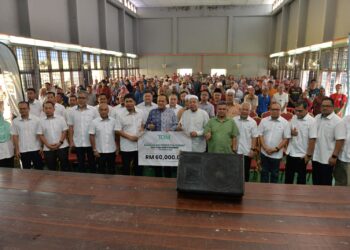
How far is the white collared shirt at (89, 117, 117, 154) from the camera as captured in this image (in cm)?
446

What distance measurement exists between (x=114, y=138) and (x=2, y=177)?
1.69 metres

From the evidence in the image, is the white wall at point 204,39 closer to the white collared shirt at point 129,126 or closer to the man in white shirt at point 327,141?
the white collared shirt at point 129,126

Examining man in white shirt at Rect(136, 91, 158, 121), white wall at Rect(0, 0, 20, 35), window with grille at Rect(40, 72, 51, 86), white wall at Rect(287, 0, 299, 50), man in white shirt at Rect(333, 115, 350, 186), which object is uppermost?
white wall at Rect(287, 0, 299, 50)

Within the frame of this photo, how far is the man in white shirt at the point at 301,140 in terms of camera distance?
160 inches

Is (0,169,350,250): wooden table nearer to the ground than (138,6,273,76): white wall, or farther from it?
nearer to the ground

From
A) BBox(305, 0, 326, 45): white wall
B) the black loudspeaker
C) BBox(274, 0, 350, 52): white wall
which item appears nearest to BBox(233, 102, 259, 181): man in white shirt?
the black loudspeaker

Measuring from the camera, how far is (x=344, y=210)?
2.49 metres

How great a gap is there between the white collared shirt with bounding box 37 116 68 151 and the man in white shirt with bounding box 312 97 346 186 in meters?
4.02

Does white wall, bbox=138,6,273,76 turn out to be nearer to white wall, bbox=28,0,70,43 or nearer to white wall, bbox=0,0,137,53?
white wall, bbox=0,0,137,53

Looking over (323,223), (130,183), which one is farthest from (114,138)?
(323,223)

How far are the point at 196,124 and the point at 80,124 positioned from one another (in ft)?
6.52

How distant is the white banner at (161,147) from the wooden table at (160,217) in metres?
1.53

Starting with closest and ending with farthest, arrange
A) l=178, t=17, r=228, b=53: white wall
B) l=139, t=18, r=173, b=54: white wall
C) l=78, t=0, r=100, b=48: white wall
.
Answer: l=78, t=0, r=100, b=48: white wall
l=178, t=17, r=228, b=53: white wall
l=139, t=18, r=173, b=54: white wall

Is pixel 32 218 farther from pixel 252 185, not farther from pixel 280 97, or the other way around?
pixel 280 97
